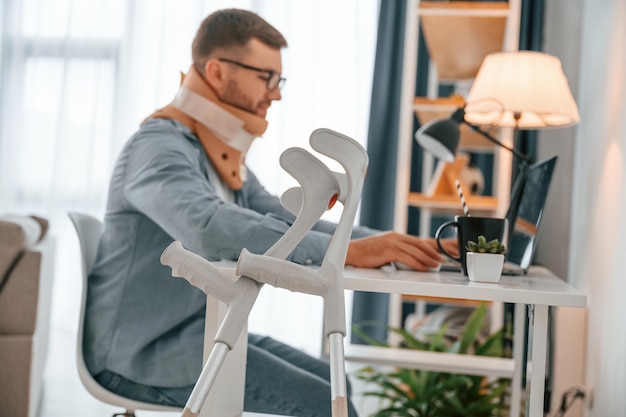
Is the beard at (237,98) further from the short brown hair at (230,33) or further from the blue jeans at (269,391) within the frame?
the blue jeans at (269,391)

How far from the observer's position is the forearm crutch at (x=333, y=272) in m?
0.84

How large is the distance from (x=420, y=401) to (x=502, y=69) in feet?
3.54

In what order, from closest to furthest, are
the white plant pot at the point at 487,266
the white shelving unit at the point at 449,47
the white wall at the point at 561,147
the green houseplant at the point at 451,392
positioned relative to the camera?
1. the white plant pot at the point at 487,266
2. the green houseplant at the point at 451,392
3. the white shelving unit at the point at 449,47
4. the white wall at the point at 561,147

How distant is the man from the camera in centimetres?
130

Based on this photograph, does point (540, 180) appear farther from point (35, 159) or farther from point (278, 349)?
point (35, 159)

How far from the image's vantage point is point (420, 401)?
2527 mm

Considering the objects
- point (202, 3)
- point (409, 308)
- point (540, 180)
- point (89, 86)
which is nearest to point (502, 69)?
point (540, 180)

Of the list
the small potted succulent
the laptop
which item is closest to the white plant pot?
the small potted succulent

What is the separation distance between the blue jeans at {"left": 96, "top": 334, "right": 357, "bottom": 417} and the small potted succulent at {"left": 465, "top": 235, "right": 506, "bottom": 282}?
387 millimetres

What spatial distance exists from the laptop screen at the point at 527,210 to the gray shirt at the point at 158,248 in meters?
0.39

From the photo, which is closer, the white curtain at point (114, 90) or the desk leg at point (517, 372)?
the desk leg at point (517, 372)

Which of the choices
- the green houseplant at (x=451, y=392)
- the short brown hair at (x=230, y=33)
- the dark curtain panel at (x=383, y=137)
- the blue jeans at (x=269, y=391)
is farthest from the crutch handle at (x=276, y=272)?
the dark curtain panel at (x=383, y=137)

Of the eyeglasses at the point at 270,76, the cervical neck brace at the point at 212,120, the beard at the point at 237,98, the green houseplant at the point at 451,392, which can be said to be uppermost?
the eyeglasses at the point at 270,76

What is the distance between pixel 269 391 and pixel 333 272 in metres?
0.59
